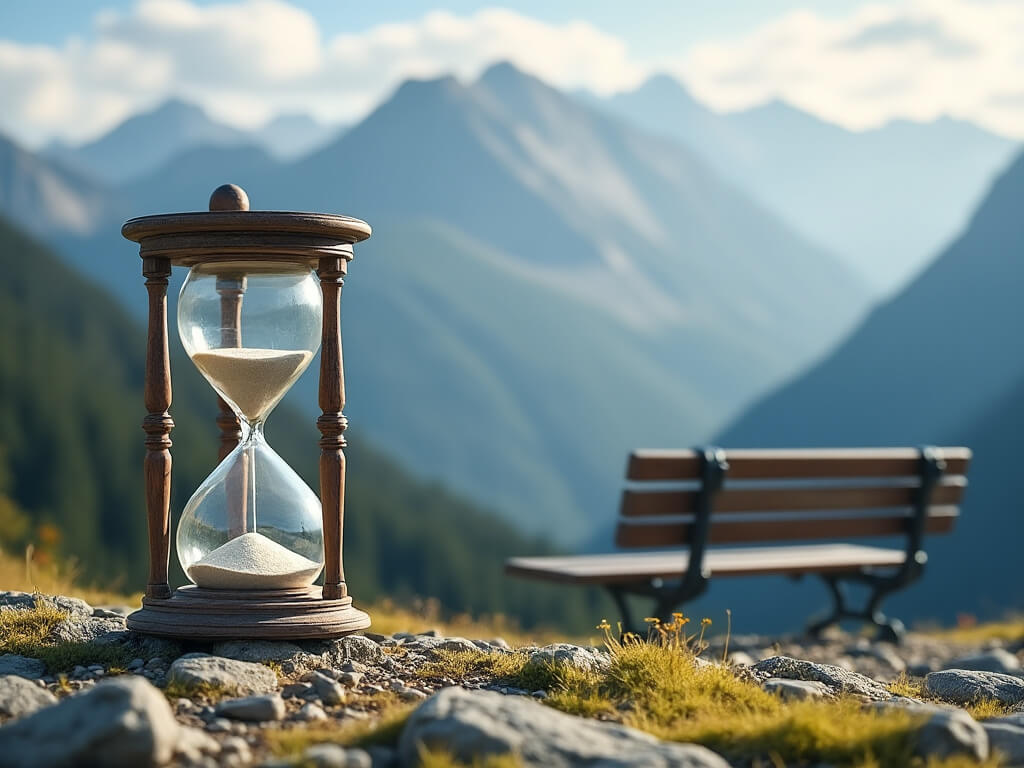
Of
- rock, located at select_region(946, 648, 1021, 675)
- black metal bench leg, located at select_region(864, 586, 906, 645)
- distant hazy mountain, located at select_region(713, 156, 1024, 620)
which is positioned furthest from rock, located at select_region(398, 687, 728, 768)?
distant hazy mountain, located at select_region(713, 156, 1024, 620)

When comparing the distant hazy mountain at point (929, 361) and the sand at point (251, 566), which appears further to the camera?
the distant hazy mountain at point (929, 361)

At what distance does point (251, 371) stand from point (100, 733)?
1.70 metres

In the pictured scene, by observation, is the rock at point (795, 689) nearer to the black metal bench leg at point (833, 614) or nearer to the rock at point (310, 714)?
the rock at point (310, 714)

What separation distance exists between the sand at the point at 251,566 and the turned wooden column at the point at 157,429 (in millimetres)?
142

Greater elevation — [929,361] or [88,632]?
[929,361]

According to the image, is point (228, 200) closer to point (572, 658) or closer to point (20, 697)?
point (20, 697)

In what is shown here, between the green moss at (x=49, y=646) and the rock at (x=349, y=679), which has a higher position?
the green moss at (x=49, y=646)

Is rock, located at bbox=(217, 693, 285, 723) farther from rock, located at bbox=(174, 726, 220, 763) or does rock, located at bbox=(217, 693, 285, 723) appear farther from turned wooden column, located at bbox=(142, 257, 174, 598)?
turned wooden column, located at bbox=(142, 257, 174, 598)

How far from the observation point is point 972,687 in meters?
5.46

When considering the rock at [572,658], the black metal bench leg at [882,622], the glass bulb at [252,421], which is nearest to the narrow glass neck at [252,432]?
the glass bulb at [252,421]

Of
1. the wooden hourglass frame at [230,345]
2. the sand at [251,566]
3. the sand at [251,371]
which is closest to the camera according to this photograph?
Answer: the sand at [251,371]

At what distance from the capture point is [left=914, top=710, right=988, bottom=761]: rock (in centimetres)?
373

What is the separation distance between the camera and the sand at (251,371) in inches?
189

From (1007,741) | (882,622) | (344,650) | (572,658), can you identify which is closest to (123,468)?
(882,622)
